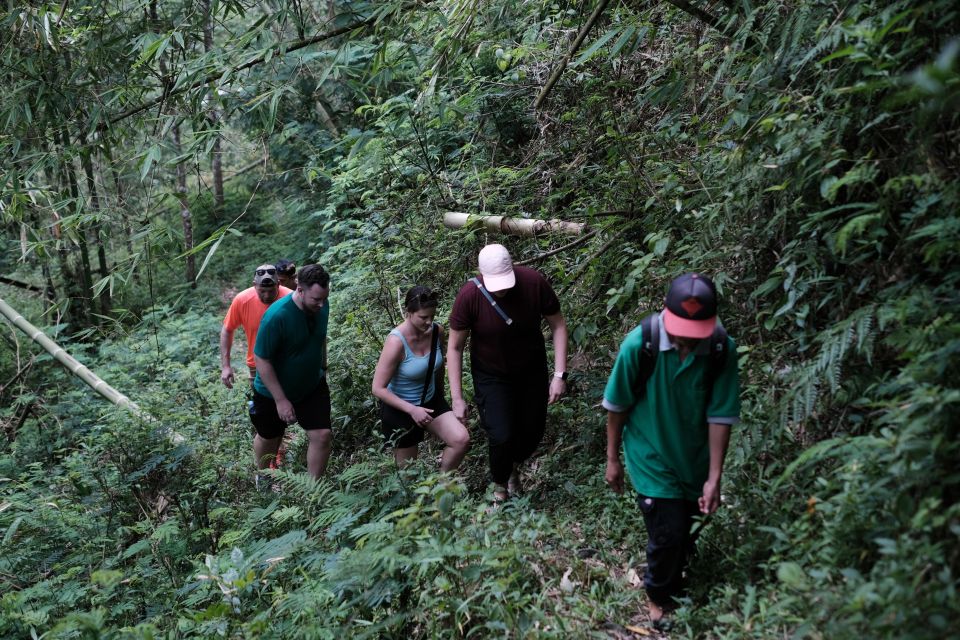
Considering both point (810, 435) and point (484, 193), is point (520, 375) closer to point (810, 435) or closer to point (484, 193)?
point (810, 435)

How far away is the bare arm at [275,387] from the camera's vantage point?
6.21 metres

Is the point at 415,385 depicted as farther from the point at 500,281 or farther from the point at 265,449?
the point at 265,449

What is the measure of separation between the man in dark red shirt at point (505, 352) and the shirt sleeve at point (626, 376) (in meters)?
1.66

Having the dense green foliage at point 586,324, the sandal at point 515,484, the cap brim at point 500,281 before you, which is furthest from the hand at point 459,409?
the cap brim at point 500,281

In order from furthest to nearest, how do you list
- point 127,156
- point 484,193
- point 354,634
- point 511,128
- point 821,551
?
point 511,128 → point 484,193 → point 127,156 → point 354,634 → point 821,551

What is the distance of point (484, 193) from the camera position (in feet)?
28.4

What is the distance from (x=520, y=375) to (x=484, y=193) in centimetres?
354

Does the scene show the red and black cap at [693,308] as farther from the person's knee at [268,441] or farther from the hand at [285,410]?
the person's knee at [268,441]

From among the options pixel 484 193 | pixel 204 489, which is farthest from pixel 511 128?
pixel 204 489

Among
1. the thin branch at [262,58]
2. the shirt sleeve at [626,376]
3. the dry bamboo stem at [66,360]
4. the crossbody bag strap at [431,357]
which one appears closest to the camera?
the shirt sleeve at [626,376]

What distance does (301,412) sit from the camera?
6637mm

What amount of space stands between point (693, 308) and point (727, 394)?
51cm

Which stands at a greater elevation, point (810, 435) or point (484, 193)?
point (484, 193)

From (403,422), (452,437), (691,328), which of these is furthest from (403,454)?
(691,328)
